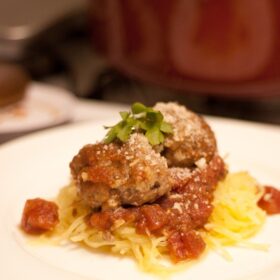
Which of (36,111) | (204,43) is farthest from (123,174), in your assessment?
(36,111)

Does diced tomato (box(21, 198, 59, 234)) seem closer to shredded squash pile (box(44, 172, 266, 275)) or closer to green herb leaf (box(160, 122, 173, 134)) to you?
shredded squash pile (box(44, 172, 266, 275))

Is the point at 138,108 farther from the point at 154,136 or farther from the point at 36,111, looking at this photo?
the point at 36,111

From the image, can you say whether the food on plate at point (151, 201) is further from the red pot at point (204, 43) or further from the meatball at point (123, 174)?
the red pot at point (204, 43)

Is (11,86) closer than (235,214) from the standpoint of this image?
No

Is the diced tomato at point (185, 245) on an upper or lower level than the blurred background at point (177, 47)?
lower

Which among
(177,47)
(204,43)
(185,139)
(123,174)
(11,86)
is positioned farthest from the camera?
(11,86)

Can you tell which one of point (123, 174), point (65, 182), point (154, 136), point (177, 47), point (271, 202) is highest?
point (177, 47)

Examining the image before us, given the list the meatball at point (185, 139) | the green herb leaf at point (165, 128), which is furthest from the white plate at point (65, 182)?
the green herb leaf at point (165, 128)

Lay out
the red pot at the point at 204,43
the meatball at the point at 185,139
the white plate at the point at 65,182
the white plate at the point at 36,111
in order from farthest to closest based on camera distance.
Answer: the white plate at the point at 36,111, the red pot at the point at 204,43, the meatball at the point at 185,139, the white plate at the point at 65,182
